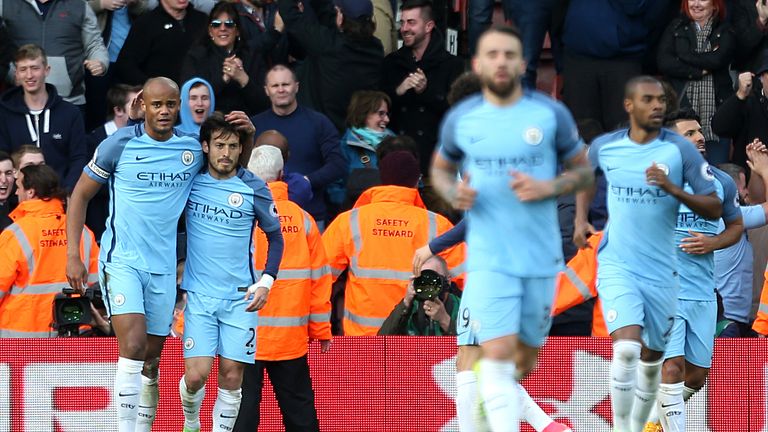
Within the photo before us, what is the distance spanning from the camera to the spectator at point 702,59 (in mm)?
15234

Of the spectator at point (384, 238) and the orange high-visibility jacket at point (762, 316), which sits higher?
the spectator at point (384, 238)

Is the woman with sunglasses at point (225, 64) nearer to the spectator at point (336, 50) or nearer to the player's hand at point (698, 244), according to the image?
the spectator at point (336, 50)

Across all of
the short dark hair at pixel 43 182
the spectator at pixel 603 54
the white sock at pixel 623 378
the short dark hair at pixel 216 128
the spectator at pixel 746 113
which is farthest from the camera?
the spectator at pixel 603 54

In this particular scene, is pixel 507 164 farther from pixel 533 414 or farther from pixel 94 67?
pixel 94 67

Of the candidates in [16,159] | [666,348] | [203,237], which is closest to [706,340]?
[666,348]

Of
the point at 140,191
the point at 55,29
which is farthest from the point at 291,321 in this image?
the point at 55,29

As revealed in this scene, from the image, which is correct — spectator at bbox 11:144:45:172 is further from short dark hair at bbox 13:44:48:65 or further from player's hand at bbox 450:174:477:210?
player's hand at bbox 450:174:477:210

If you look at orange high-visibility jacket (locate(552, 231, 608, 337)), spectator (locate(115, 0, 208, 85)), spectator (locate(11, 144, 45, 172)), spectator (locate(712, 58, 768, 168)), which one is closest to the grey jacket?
spectator (locate(115, 0, 208, 85))

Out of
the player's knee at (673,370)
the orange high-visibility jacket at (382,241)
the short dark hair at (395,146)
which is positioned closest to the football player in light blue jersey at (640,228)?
the player's knee at (673,370)

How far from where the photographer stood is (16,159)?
1409 cm

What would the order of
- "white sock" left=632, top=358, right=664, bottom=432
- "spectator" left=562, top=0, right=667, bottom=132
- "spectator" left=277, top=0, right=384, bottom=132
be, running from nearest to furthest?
"white sock" left=632, top=358, right=664, bottom=432 < "spectator" left=277, top=0, right=384, bottom=132 < "spectator" left=562, top=0, right=667, bottom=132

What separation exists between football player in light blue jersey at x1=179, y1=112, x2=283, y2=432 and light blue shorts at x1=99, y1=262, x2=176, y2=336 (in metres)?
0.17

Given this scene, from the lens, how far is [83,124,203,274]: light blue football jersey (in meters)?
11.0

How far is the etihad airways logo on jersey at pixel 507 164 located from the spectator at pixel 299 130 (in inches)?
221
